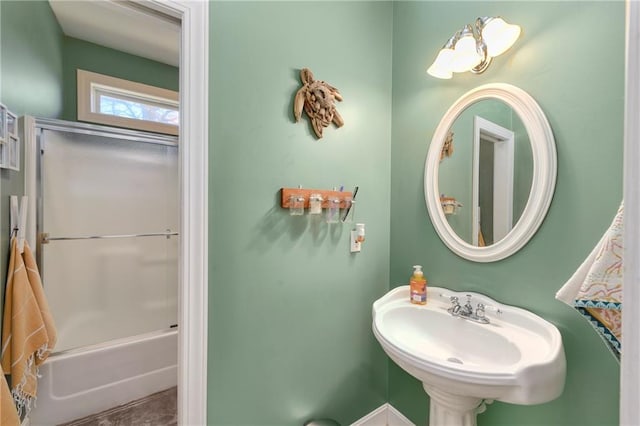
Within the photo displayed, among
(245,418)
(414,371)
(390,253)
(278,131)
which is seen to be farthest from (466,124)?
(245,418)

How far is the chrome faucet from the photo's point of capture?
1.18 metres

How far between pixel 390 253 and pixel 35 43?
2.40m

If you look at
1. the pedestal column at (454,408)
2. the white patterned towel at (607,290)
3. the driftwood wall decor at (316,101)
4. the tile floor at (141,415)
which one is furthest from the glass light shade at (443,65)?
the tile floor at (141,415)

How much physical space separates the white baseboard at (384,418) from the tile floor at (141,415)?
48.9 inches

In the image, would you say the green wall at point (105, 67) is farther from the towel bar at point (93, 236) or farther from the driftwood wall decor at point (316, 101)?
the driftwood wall decor at point (316, 101)

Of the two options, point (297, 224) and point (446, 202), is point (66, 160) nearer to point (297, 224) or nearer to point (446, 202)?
point (297, 224)

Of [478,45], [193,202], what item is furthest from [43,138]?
[478,45]

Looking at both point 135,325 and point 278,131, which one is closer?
point 278,131

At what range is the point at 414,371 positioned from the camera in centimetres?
96

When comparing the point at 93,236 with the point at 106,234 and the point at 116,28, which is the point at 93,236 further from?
the point at 116,28

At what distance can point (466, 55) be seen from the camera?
1.19 metres

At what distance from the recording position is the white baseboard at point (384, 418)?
1.54 m

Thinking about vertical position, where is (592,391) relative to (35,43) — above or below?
below

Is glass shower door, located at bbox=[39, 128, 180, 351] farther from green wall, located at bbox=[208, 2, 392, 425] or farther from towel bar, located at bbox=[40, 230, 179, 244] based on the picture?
green wall, located at bbox=[208, 2, 392, 425]
